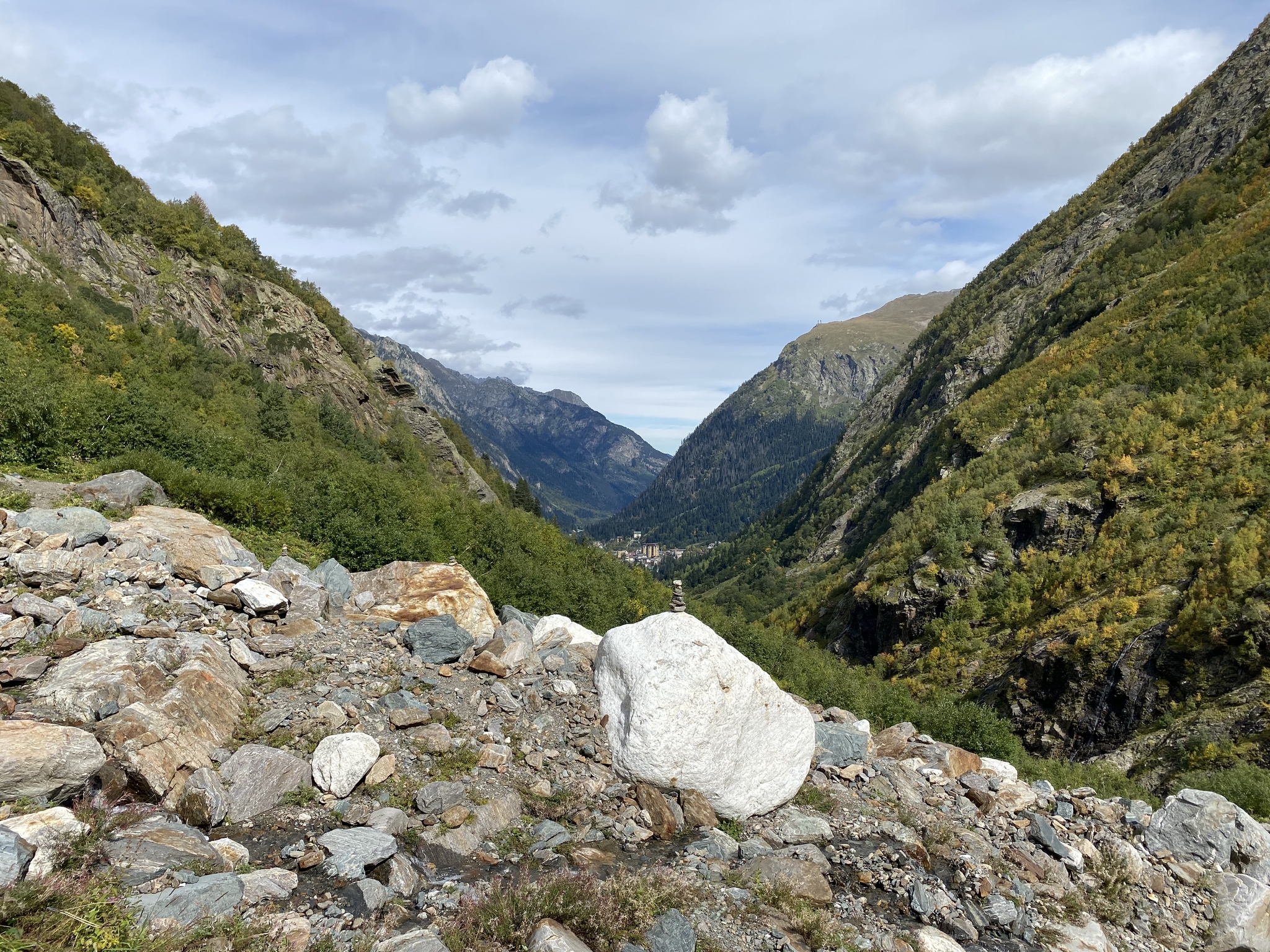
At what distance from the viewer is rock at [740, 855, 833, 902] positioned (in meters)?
7.99

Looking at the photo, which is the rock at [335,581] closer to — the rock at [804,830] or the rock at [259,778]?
the rock at [259,778]

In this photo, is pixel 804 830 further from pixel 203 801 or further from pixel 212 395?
pixel 212 395

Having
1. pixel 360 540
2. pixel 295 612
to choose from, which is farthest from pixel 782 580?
pixel 295 612

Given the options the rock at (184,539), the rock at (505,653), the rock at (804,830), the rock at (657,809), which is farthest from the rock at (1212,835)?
the rock at (184,539)

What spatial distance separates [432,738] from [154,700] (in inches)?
149

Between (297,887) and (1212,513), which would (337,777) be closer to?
(297,887)

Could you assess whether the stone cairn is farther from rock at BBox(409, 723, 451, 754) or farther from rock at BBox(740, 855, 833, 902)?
rock at BBox(409, 723, 451, 754)

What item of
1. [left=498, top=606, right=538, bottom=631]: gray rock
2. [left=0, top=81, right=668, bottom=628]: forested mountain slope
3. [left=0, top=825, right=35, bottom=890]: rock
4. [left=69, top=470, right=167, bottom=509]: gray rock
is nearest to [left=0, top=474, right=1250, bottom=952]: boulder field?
[left=0, top=825, right=35, bottom=890]: rock

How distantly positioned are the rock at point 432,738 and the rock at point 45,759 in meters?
3.93

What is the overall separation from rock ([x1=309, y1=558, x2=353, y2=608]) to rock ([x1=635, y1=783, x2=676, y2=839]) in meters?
8.27

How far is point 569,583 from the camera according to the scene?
32844 mm

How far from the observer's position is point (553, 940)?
5859mm

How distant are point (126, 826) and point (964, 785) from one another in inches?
534

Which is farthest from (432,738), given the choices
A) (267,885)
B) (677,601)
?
(677,601)
